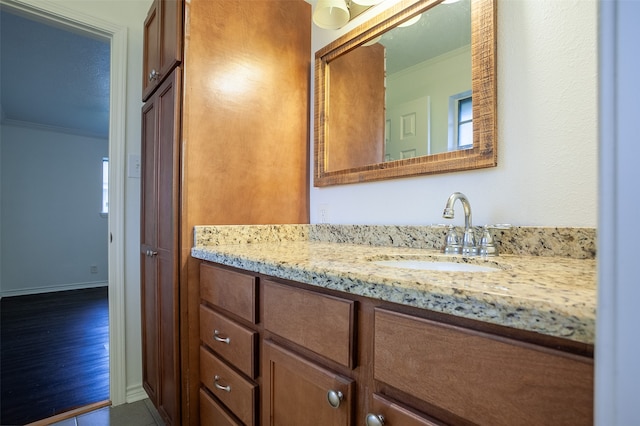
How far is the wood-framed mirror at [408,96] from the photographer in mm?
974

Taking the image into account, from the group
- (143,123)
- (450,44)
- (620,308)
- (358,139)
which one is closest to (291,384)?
(620,308)

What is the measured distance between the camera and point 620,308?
26 centimetres

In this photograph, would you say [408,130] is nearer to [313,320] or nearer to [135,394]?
[313,320]

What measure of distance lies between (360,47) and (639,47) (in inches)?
50.6

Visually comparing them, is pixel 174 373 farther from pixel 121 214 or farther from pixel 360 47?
pixel 360 47

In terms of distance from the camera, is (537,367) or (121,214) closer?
(537,367)

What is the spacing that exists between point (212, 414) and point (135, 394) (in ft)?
2.88

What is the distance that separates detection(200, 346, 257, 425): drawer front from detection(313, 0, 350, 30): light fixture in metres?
1.38

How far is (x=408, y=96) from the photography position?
1197 millimetres

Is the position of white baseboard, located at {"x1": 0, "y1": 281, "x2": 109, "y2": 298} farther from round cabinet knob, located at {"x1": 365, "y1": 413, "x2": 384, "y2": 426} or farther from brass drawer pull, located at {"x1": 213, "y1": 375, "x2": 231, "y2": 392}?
round cabinet knob, located at {"x1": 365, "y1": 413, "x2": 384, "y2": 426}

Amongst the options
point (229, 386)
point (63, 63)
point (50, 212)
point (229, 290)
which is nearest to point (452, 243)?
point (229, 290)

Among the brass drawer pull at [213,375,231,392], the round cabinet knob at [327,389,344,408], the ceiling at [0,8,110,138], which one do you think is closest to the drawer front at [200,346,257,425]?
the brass drawer pull at [213,375,231,392]

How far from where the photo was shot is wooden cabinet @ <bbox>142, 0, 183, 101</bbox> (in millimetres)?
1195

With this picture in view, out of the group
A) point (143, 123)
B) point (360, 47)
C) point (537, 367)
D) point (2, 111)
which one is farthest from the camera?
point (2, 111)
